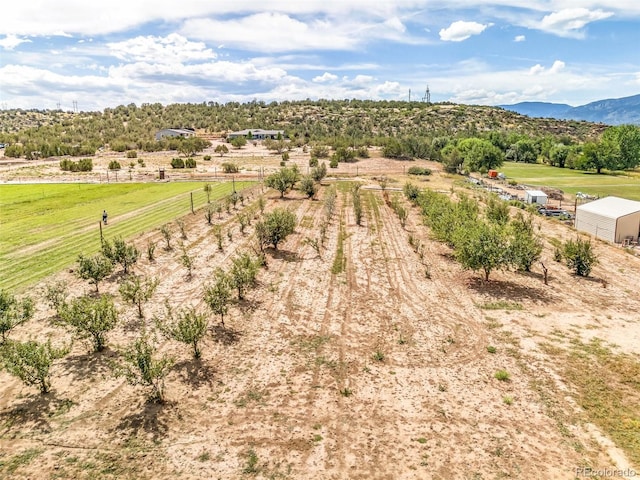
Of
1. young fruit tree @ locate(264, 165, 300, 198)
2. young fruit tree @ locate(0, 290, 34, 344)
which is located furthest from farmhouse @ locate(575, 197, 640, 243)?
young fruit tree @ locate(0, 290, 34, 344)

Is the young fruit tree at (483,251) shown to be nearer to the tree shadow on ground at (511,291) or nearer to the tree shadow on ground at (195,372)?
the tree shadow on ground at (511,291)

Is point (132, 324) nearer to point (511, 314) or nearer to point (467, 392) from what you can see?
point (467, 392)

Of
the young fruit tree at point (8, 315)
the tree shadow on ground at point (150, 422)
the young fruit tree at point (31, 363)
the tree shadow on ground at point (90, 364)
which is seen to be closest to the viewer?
the tree shadow on ground at point (150, 422)

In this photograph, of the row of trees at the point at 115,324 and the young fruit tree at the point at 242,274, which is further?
the young fruit tree at the point at 242,274

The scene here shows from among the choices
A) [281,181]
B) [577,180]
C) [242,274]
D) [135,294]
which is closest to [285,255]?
[242,274]

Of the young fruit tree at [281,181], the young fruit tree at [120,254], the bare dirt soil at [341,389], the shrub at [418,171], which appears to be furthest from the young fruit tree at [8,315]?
the shrub at [418,171]

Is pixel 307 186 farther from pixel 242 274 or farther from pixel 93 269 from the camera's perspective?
pixel 93 269

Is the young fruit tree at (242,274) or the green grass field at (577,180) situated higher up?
Result: the green grass field at (577,180)
